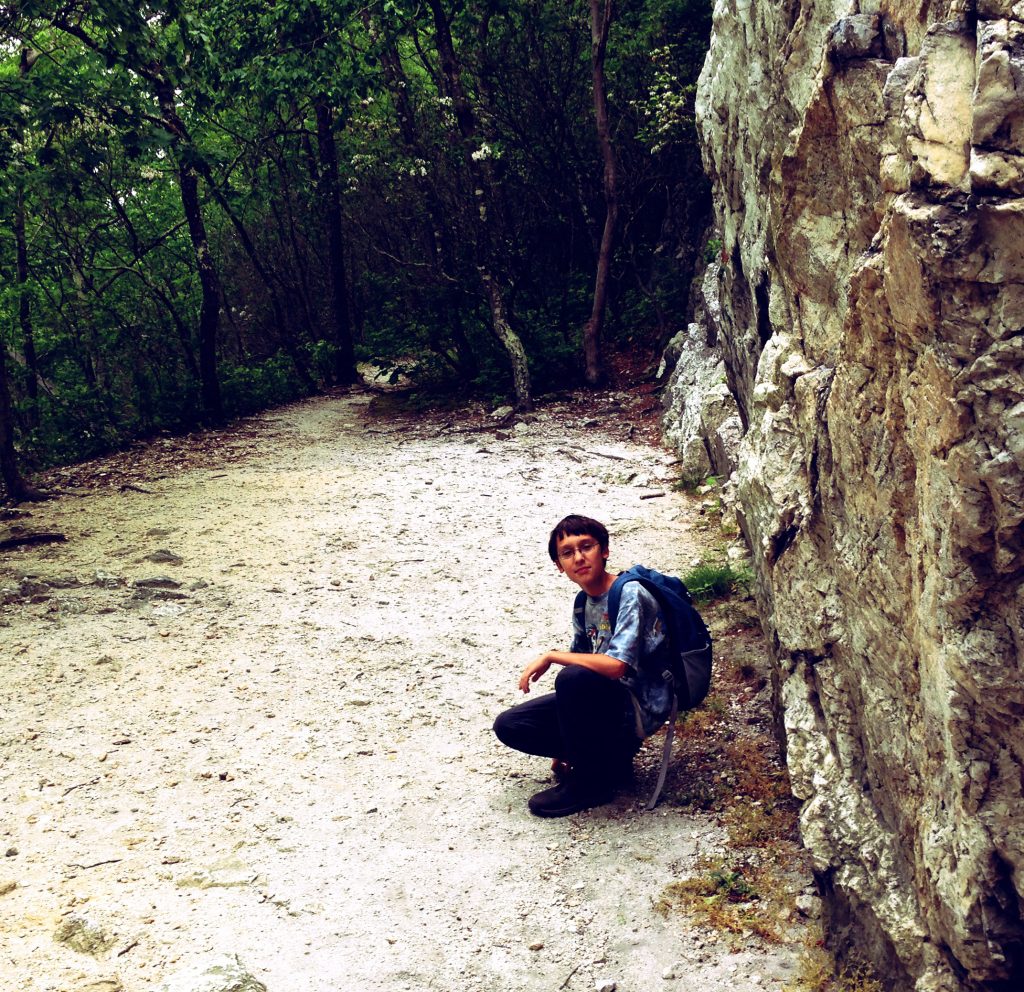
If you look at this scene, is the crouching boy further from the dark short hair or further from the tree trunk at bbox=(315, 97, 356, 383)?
the tree trunk at bbox=(315, 97, 356, 383)

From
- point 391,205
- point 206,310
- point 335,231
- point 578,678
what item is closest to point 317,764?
point 578,678

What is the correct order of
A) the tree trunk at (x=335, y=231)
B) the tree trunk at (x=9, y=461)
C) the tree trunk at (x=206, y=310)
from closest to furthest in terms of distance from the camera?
the tree trunk at (x=9, y=461) < the tree trunk at (x=206, y=310) < the tree trunk at (x=335, y=231)

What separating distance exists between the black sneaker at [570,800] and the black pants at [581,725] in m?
0.08

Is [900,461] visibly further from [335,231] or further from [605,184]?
[335,231]

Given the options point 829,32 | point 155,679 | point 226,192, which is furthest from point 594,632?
point 226,192

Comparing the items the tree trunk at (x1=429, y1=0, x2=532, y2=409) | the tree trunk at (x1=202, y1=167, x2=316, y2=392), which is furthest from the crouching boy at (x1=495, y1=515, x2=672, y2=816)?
the tree trunk at (x1=202, y1=167, x2=316, y2=392)

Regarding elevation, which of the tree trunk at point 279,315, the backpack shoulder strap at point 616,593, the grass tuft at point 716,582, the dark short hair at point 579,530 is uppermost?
the tree trunk at point 279,315

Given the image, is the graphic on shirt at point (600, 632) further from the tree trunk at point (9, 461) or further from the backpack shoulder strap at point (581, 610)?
the tree trunk at point (9, 461)

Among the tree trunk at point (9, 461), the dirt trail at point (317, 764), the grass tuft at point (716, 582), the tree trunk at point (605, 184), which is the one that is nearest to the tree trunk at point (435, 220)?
the tree trunk at point (605, 184)

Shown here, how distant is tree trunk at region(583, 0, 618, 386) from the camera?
1420cm

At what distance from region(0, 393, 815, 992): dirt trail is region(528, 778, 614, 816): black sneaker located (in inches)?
2.7

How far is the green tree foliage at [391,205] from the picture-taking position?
14.2 metres

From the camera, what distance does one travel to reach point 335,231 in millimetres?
19047

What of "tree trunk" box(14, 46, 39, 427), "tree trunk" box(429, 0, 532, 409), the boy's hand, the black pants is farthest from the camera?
"tree trunk" box(429, 0, 532, 409)
